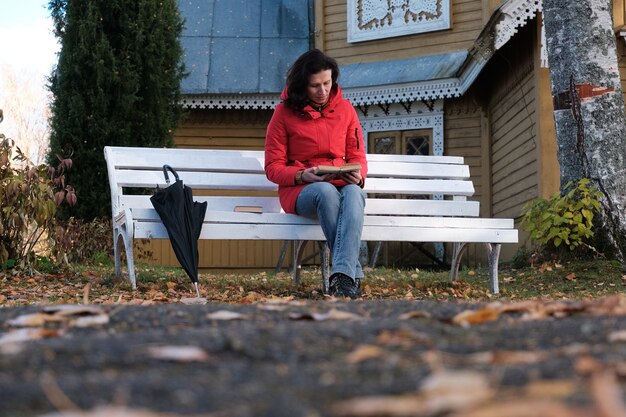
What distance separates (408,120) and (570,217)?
21.9 ft

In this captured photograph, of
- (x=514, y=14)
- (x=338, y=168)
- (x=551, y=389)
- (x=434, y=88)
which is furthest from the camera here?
(x=434, y=88)

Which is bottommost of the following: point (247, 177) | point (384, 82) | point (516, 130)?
point (247, 177)

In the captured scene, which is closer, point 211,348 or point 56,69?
point 211,348

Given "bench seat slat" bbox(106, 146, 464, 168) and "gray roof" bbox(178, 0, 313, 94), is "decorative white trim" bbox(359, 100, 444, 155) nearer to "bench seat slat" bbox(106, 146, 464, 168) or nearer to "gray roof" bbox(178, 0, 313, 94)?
"gray roof" bbox(178, 0, 313, 94)

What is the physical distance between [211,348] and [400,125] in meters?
12.3

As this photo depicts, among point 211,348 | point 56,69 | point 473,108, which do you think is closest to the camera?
point 211,348

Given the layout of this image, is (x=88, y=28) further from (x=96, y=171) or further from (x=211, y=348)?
(x=211, y=348)

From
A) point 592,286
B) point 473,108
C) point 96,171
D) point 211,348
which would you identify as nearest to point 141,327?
point 211,348

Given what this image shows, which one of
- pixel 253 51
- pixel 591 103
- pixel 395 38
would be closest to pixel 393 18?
pixel 395 38

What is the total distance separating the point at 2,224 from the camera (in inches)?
277

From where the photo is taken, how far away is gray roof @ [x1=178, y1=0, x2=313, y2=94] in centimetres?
1424

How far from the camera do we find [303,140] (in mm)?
5598

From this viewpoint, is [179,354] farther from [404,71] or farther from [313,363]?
[404,71]

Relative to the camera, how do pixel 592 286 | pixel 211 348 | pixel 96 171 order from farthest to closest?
pixel 96 171 → pixel 592 286 → pixel 211 348
